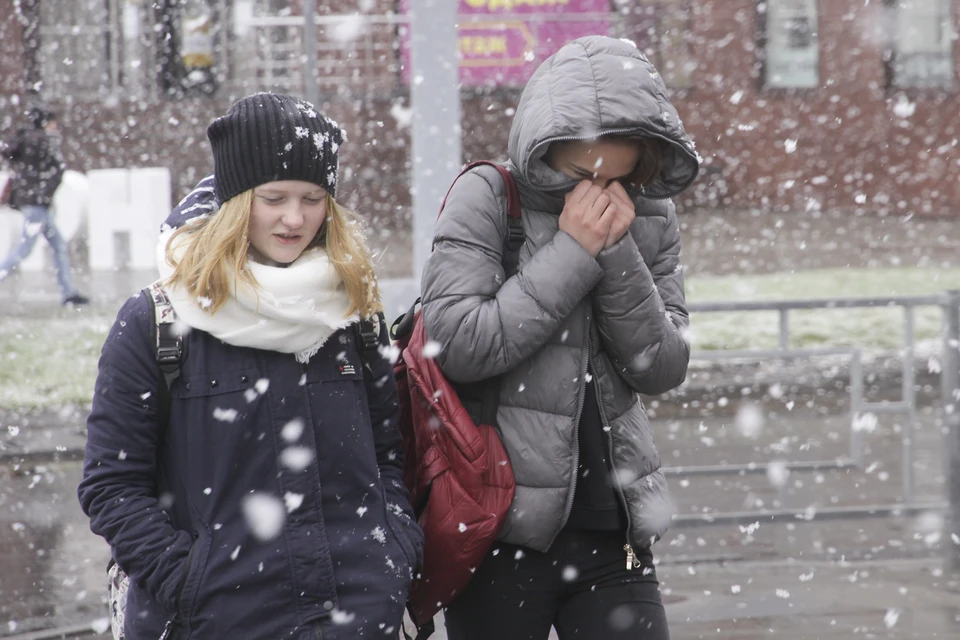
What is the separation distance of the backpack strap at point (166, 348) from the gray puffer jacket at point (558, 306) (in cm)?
51

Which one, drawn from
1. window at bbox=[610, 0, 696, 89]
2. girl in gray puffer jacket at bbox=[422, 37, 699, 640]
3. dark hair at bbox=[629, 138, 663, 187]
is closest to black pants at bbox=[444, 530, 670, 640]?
girl in gray puffer jacket at bbox=[422, 37, 699, 640]

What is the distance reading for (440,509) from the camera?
8.55ft

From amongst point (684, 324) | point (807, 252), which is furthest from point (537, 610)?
point (807, 252)

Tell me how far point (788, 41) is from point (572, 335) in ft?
68.1

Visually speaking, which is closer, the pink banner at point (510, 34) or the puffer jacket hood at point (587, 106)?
the puffer jacket hood at point (587, 106)

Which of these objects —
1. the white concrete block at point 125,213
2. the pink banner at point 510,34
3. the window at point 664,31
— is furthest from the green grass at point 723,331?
the window at point 664,31

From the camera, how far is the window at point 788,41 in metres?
22.0

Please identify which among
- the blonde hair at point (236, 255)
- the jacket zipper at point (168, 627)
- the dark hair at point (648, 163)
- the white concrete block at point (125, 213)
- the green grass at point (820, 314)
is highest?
the dark hair at point (648, 163)

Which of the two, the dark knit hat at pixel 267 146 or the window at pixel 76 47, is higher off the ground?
the window at pixel 76 47

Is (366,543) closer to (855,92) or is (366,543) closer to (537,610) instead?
(537,610)

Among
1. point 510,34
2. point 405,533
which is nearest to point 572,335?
point 405,533

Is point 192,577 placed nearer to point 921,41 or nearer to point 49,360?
point 49,360

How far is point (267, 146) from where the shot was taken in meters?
2.45

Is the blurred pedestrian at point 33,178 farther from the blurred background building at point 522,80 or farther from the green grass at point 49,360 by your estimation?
the blurred background building at point 522,80
